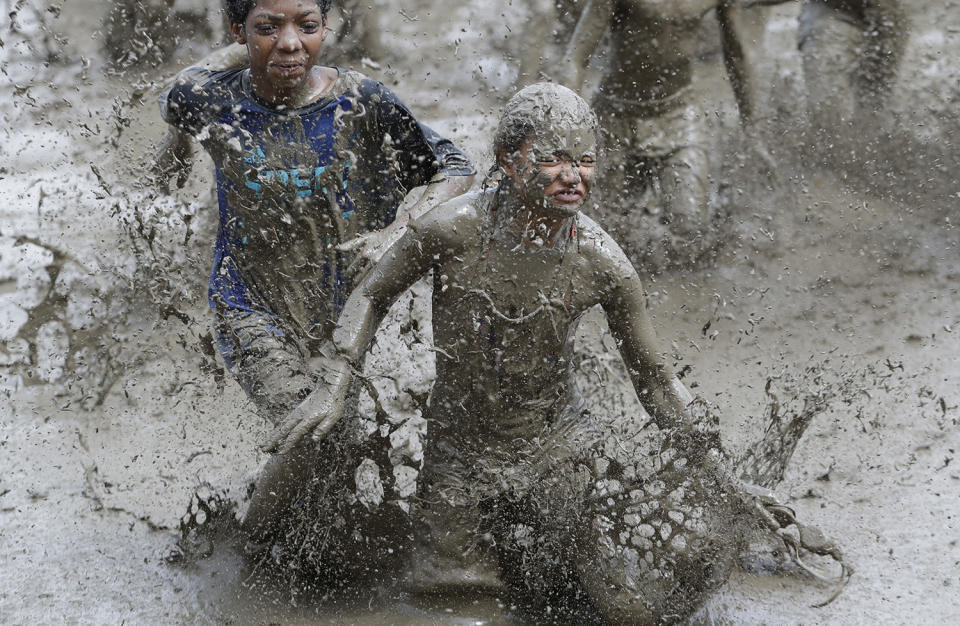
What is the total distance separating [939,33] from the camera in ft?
31.4

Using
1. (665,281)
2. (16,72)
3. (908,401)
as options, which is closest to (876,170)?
(665,281)

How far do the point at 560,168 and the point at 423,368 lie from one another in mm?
2317

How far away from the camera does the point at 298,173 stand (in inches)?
135

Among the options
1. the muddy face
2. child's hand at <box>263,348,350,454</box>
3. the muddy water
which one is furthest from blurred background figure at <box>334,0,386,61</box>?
child's hand at <box>263,348,350,454</box>

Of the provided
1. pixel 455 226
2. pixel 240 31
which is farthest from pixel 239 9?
pixel 455 226

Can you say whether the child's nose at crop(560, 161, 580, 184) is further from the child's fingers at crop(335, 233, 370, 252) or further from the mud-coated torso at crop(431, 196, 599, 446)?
the child's fingers at crop(335, 233, 370, 252)

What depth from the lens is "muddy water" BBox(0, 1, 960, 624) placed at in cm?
360

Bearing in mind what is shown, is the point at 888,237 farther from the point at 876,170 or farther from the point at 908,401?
the point at 908,401

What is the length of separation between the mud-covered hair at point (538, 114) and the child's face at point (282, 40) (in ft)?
2.32

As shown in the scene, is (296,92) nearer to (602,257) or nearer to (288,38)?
(288,38)

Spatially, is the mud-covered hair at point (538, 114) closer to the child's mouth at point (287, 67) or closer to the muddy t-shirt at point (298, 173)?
the muddy t-shirt at point (298, 173)

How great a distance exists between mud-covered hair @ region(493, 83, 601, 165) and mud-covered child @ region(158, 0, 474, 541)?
481mm

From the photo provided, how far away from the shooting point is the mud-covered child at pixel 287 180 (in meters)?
3.33

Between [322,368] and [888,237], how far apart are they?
173 inches
